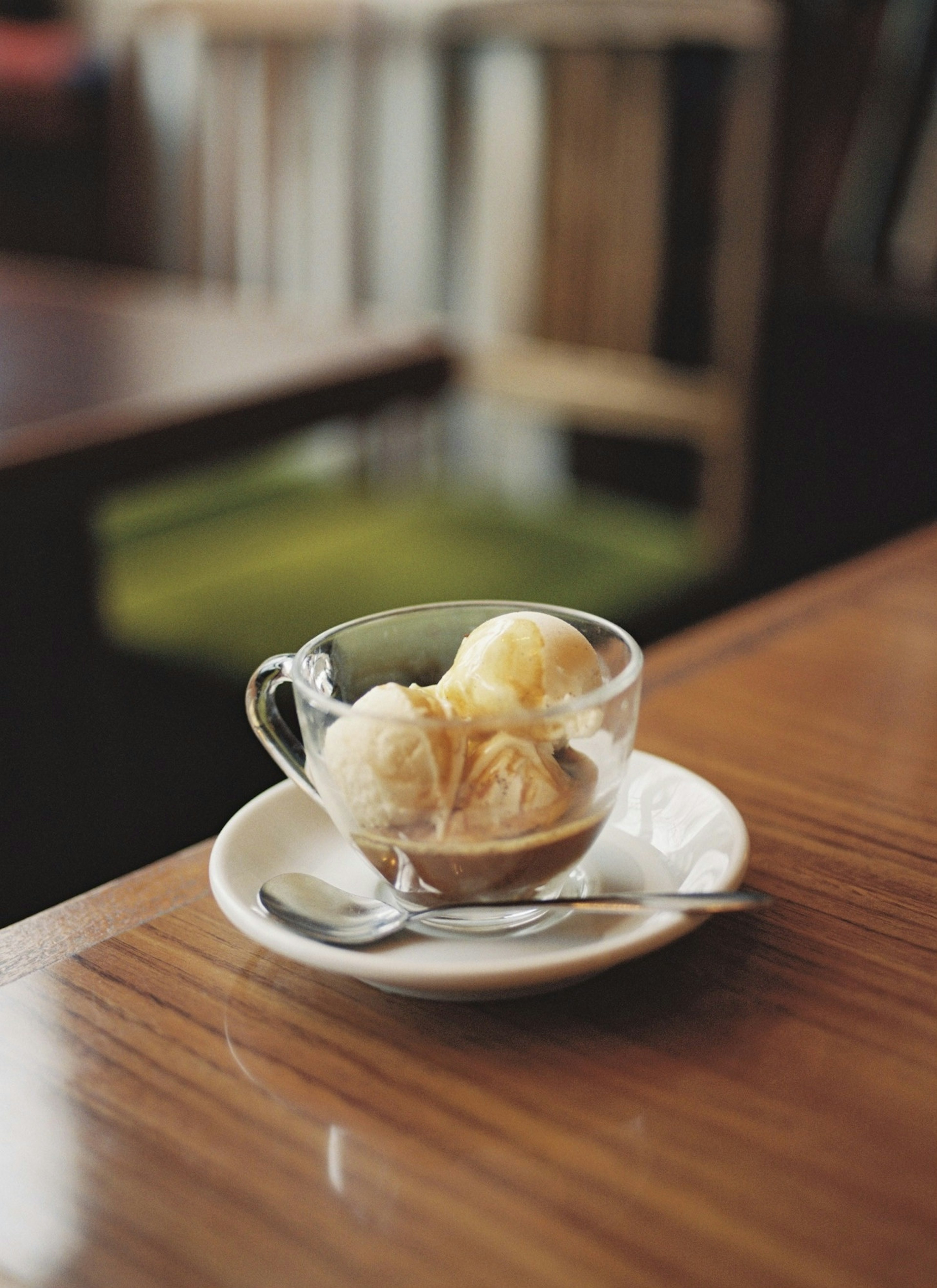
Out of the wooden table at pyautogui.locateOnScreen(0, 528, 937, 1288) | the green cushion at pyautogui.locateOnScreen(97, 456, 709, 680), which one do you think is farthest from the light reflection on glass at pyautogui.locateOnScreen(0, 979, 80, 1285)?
the green cushion at pyautogui.locateOnScreen(97, 456, 709, 680)

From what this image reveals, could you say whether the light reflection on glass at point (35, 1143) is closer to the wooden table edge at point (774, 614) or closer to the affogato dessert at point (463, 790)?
the affogato dessert at point (463, 790)

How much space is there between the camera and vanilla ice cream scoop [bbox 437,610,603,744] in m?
0.40

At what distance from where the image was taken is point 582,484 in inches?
88.8

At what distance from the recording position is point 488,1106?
0.33m

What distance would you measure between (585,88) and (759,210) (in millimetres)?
293

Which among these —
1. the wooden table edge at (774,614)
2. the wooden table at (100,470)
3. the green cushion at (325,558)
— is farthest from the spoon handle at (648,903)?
A: the green cushion at (325,558)

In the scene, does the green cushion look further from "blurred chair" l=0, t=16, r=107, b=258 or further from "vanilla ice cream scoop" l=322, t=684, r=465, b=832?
"blurred chair" l=0, t=16, r=107, b=258

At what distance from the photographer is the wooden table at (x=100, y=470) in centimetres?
104

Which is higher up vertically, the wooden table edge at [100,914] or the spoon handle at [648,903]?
the spoon handle at [648,903]

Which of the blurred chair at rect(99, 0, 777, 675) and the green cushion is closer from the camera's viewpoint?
the green cushion

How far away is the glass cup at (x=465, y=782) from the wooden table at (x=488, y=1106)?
1.3 inches

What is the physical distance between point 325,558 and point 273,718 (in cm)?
120

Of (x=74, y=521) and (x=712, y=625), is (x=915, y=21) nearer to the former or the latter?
(x=74, y=521)

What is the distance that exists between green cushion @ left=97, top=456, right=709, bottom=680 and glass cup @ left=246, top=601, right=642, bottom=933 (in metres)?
0.98
